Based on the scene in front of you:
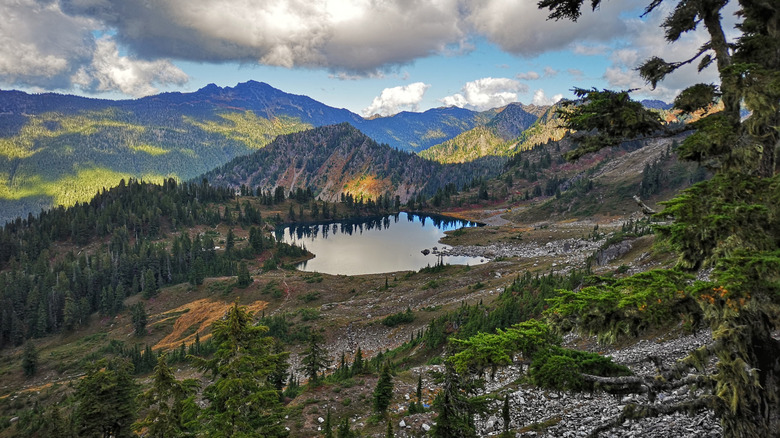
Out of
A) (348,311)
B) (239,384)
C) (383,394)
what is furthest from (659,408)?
(348,311)

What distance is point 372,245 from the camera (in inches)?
5842

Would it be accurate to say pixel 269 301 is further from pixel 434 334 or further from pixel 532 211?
pixel 532 211

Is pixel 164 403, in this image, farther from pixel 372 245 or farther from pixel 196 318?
pixel 372 245

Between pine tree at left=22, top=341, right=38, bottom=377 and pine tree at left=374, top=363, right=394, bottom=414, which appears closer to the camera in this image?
pine tree at left=374, top=363, right=394, bottom=414

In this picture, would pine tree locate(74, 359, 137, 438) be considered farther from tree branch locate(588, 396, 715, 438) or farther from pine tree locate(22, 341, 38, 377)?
pine tree locate(22, 341, 38, 377)

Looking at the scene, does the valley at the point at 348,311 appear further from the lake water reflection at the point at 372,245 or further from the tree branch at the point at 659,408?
the lake water reflection at the point at 372,245

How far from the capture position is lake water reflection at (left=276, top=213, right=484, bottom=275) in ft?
378

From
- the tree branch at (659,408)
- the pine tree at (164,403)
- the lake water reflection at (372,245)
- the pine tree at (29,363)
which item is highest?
the tree branch at (659,408)

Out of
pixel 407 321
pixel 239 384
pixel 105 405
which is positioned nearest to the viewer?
pixel 239 384

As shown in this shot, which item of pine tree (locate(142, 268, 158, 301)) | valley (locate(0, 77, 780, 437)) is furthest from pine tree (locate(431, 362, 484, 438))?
pine tree (locate(142, 268, 158, 301))

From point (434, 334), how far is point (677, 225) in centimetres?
3639

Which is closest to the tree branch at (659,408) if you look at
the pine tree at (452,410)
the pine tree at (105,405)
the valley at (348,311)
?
the valley at (348,311)

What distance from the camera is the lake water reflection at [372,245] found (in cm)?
11512

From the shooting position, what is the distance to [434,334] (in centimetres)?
4125
